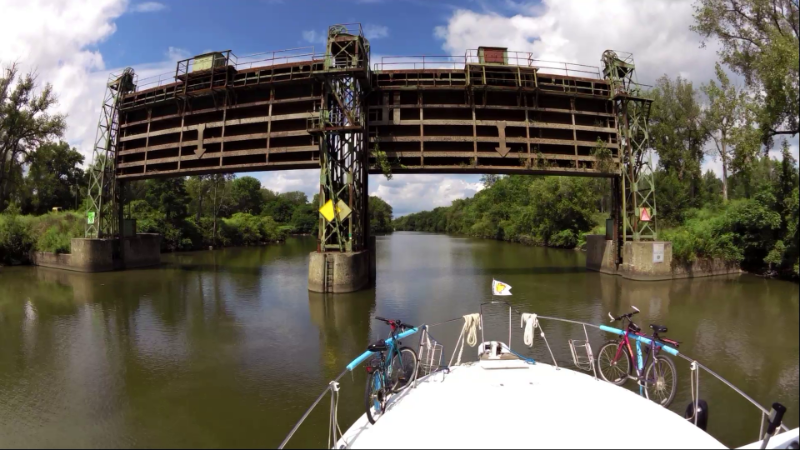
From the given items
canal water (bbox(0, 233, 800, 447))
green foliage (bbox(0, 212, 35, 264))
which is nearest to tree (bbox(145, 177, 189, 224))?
green foliage (bbox(0, 212, 35, 264))

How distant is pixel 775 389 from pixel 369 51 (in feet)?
71.6

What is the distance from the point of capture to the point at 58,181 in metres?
58.9

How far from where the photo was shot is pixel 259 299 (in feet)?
64.3

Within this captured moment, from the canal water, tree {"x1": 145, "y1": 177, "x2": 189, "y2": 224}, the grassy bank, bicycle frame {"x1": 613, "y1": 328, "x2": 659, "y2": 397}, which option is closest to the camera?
the canal water

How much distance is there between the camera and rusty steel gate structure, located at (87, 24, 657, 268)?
2298 centimetres

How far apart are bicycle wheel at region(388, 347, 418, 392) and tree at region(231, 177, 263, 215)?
82.2m

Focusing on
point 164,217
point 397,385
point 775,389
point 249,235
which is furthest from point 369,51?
point 249,235

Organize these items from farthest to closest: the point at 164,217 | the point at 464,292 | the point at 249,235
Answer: the point at 249,235 → the point at 164,217 → the point at 464,292

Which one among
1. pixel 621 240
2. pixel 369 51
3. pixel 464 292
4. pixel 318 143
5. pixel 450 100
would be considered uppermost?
pixel 369 51

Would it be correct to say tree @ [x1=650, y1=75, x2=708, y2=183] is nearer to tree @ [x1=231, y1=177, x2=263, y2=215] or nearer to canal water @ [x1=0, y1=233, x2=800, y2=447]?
canal water @ [x1=0, y1=233, x2=800, y2=447]

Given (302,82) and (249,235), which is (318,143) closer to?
(302,82)

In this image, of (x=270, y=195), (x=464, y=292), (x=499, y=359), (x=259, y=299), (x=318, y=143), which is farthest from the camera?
(x=270, y=195)

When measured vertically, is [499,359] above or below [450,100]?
below

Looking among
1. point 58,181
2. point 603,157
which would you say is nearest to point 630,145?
point 603,157
